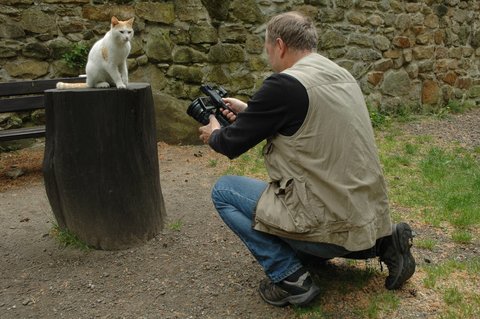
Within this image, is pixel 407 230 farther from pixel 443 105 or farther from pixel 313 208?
pixel 443 105

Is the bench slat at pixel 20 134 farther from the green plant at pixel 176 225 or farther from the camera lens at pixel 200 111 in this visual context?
the camera lens at pixel 200 111

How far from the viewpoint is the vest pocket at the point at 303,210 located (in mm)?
2241

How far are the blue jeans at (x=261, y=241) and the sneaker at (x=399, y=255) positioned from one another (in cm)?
29

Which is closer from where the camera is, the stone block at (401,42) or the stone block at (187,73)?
the stone block at (187,73)

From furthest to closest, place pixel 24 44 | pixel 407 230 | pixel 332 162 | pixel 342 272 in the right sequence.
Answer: pixel 24 44, pixel 342 272, pixel 407 230, pixel 332 162

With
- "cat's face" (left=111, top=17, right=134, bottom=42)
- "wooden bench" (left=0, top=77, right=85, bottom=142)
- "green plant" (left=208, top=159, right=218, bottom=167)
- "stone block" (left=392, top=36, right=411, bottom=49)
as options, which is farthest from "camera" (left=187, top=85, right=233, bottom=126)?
"stone block" (left=392, top=36, right=411, bottom=49)

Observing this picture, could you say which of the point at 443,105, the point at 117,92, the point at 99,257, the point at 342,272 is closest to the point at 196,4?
the point at 117,92

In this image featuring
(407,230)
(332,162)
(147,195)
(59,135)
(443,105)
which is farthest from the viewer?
(443,105)

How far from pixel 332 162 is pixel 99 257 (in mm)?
1729

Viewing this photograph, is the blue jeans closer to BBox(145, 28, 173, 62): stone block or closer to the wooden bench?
the wooden bench

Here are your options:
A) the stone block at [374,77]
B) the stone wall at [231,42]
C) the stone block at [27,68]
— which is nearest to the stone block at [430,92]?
the stone wall at [231,42]

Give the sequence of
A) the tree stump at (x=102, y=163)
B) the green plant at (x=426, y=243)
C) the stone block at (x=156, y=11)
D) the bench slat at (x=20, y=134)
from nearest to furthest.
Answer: the tree stump at (x=102, y=163), the green plant at (x=426, y=243), the bench slat at (x=20, y=134), the stone block at (x=156, y=11)

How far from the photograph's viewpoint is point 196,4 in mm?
6066

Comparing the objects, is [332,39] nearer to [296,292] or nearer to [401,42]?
[401,42]
